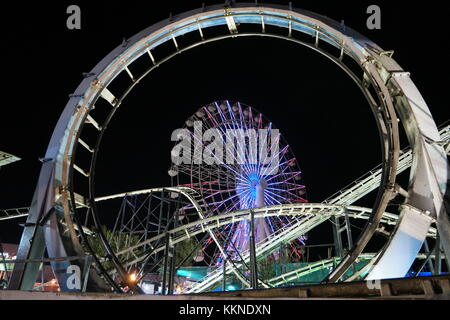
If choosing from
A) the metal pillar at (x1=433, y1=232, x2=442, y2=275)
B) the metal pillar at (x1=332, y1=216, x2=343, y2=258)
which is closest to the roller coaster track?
the metal pillar at (x1=332, y1=216, x2=343, y2=258)

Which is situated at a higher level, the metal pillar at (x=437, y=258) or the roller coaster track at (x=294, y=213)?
the roller coaster track at (x=294, y=213)

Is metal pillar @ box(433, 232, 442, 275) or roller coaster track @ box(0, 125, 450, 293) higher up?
roller coaster track @ box(0, 125, 450, 293)

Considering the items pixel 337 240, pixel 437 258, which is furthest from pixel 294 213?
pixel 437 258

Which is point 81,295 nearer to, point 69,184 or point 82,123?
point 69,184

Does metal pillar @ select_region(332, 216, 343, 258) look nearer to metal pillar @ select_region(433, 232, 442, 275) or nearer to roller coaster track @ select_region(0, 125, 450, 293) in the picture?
roller coaster track @ select_region(0, 125, 450, 293)

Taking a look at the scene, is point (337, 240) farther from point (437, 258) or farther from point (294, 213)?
point (437, 258)

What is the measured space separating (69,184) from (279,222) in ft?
56.1

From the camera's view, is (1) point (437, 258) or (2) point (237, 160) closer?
(1) point (437, 258)

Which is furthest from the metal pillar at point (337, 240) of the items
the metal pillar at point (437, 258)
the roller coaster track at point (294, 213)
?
the metal pillar at point (437, 258)

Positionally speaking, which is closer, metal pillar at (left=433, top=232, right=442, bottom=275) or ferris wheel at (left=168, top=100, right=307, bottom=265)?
metal pillar at (left=433, top=232, right=442, bottom=275)

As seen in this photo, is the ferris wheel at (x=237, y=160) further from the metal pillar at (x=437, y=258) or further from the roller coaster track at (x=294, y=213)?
the metal pillar at (x=437, y=258)

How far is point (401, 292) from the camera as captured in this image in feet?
10.2

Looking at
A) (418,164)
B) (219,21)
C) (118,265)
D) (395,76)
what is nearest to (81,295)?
(118,265)

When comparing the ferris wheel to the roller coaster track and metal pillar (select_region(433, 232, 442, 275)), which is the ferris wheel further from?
metal pillar (select_region(433, 232, 442, 275))
